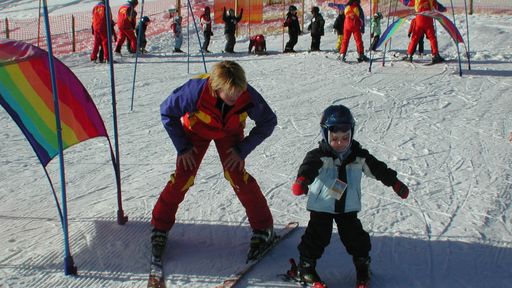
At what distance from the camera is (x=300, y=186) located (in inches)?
120

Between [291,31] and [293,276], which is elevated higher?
[291,31]

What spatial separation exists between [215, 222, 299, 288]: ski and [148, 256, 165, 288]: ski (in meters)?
0.35

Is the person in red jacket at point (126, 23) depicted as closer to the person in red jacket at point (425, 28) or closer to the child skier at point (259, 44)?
the child skier at point (259, 44)

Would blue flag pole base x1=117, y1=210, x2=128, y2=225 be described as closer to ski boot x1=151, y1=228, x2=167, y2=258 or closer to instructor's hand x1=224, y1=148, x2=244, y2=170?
ski boot x1=151, y1=228, x2=167, y2=258

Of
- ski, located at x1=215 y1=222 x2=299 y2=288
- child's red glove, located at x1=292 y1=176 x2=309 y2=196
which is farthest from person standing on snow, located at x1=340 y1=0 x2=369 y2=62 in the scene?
child's red glove, located at x1=292 y1=176 x2=309 y2=196

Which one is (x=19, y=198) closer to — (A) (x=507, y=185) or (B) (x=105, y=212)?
(B) (x=105, y=212)

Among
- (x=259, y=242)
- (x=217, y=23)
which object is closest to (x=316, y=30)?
(x=217, y=23)

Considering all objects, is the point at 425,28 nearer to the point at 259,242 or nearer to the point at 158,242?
the point at 259,242

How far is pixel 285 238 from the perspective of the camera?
13.3ft

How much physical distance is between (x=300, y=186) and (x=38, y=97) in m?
1.87

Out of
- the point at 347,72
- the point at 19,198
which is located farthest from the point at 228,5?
the point at 19,198

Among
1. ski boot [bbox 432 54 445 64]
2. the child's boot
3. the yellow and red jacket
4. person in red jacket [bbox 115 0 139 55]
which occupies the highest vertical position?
person in red jacket [bbox 115 0 139 55]

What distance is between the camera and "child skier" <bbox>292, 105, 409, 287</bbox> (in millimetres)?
3098

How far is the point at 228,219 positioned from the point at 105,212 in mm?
1019
